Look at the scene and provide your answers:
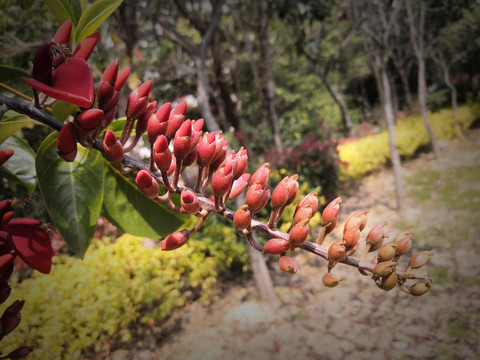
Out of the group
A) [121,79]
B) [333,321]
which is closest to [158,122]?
[121,79]

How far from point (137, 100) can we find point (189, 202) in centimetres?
23

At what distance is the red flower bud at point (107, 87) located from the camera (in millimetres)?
488

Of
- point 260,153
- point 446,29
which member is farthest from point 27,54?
point 446,29

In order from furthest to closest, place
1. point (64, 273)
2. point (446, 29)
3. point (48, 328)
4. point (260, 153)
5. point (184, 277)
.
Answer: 1. point (260, 153)
2. point (446, 29)
3. point (184, 277)
4. point (64, 273)
5. point (48, 328)

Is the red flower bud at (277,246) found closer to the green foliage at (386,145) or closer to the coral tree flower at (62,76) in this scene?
the coral tree flower at (62,76)

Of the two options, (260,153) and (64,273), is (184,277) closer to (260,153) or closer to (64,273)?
(64,273)

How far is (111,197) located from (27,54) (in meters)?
3.17

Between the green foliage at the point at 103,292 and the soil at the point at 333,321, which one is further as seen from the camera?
the soil at the point at 333,321

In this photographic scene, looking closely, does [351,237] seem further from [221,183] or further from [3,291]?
[3,291]

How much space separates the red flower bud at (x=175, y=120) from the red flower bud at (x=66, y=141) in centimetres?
15

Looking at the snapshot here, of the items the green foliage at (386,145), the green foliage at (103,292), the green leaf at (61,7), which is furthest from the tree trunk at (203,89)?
the green foliage at (386,145)

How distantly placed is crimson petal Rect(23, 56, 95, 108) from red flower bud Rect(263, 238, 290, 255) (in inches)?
13.3

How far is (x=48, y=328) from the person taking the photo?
7.03 feet

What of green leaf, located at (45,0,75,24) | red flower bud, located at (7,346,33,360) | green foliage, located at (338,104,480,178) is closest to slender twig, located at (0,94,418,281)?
green leaf, located at (45,0,75,24)
